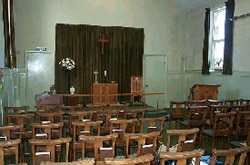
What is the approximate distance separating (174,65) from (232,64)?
3.16 m

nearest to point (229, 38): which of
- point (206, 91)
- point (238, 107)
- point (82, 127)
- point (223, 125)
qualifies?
point (206, 91)

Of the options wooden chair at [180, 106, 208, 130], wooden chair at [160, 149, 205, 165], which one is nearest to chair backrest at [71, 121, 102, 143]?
wooden chair at [160, 149, 205, 165]


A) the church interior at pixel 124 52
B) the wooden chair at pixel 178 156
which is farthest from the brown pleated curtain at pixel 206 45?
the wooden chair at pixel 178 156

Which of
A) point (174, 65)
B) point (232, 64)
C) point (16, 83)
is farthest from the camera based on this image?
point (174, 65)

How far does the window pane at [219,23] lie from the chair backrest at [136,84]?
329 cm

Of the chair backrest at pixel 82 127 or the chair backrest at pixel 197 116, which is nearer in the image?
the chair backrest at pixel 82 127

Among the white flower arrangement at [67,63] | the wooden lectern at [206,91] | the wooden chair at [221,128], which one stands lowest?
the wooden chair at [221,128]

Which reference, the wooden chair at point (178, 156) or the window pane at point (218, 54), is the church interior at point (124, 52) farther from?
the wooden chair at point (178, 156)

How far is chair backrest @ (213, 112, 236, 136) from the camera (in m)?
4.59

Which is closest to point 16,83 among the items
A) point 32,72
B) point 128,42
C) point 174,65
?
point 32,72

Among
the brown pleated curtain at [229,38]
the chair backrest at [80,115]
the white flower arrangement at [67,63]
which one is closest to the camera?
the chair backrest at [80,115]

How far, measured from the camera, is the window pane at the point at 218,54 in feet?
30.5

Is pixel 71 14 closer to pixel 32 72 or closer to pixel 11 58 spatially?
pixel 32 72

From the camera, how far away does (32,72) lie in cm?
980
